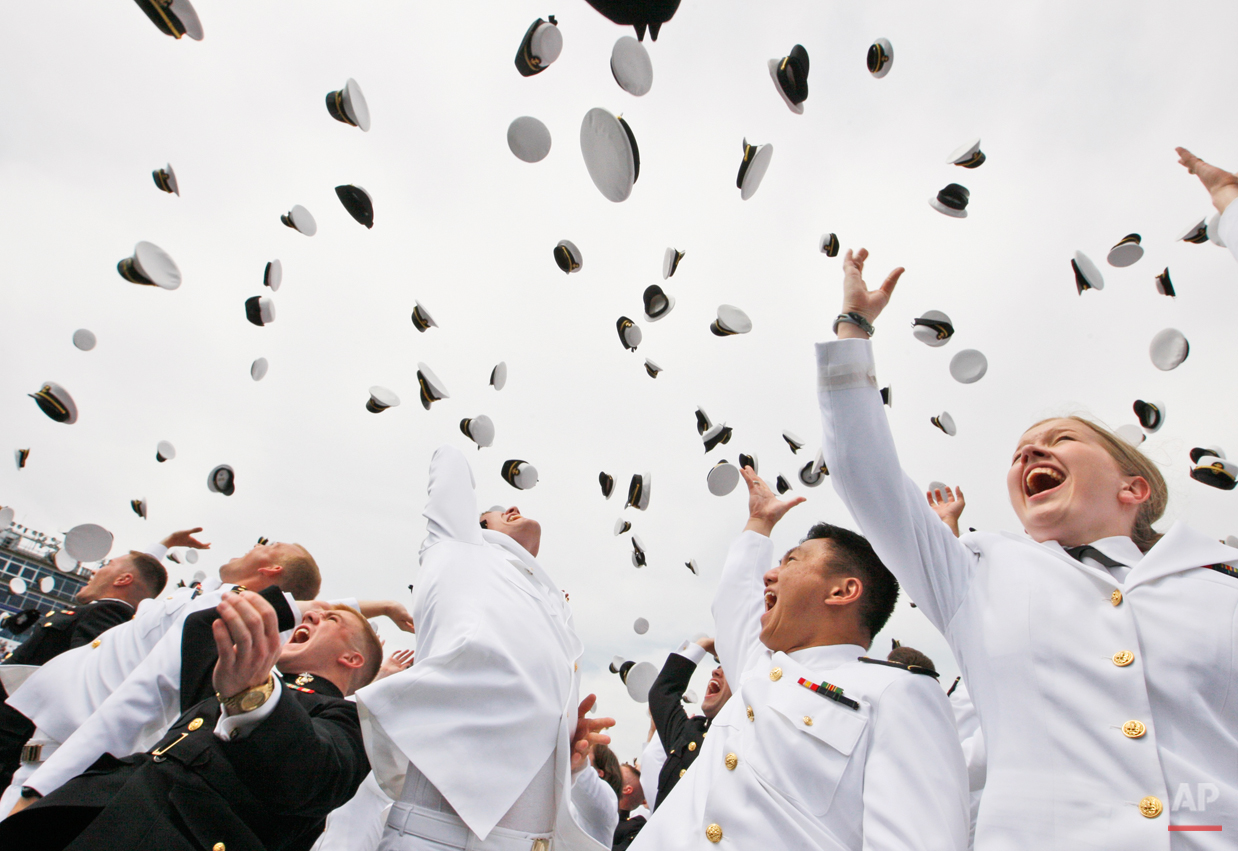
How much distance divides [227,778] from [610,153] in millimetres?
4071

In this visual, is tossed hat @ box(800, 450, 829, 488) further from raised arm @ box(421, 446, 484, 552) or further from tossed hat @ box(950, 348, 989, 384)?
raised arm @ box(421, 446, 484, 552)

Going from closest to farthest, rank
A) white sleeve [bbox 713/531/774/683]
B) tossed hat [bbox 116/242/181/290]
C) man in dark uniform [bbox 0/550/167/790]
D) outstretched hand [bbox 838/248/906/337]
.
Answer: outstretched hand [bbox 838/248/906/337], white sleeve [bbox 713/531/774/683], man in dark uniform [bbox 0/550/167/790], tossed hat [bbox 116/242/181/290]

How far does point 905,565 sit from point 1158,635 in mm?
721

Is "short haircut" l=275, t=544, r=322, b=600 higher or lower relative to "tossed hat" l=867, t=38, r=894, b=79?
lower

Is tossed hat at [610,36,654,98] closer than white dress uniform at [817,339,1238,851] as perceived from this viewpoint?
No

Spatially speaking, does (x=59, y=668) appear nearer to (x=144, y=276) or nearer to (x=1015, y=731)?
(x=144, y=276)

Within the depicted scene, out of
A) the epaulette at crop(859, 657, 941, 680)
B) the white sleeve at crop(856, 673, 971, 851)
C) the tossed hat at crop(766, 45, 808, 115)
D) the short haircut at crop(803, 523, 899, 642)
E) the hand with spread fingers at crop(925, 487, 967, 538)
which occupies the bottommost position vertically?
the white sleeve at crop(856, 673, 971, 851)

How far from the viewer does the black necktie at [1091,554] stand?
228 cm

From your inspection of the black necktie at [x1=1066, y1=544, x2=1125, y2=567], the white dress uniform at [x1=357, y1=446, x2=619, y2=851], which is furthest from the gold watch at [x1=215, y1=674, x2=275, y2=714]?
the black necktie at [x1=1066, y1=544, x2=1125, y2=567]

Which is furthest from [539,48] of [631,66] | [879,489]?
[879,489]

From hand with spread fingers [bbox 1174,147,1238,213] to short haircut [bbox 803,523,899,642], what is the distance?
2.27 meters

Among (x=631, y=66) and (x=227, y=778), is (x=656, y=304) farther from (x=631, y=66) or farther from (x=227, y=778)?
(x=227, y=778)

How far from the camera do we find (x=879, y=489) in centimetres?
233

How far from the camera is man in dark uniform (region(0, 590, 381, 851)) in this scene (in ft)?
7.79
